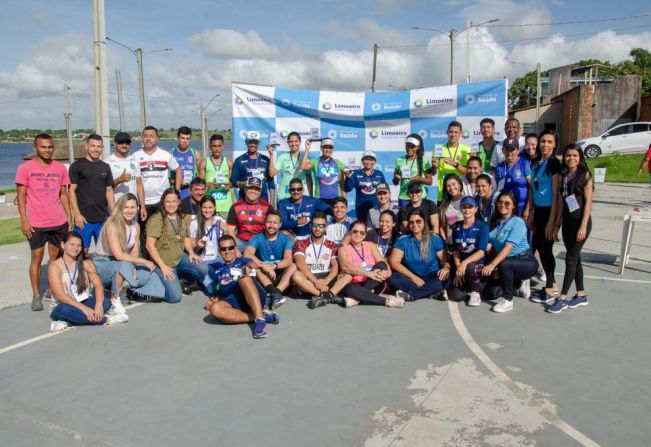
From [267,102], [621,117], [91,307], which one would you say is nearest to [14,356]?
→ [91,307]

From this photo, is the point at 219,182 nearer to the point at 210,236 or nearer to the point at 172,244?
the point at 210,236

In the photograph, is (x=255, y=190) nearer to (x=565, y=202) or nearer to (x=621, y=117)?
(x=565, y=202)

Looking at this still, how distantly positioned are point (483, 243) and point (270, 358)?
293 cm

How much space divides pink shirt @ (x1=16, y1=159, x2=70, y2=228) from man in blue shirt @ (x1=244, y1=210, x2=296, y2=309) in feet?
7.10

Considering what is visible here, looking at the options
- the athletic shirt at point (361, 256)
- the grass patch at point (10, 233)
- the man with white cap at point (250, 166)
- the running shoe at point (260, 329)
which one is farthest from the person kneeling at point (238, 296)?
the grass patch at point (10, 233)

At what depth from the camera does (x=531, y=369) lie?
422 cm

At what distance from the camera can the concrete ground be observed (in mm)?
3328

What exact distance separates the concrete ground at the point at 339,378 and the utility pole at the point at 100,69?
13.8ft

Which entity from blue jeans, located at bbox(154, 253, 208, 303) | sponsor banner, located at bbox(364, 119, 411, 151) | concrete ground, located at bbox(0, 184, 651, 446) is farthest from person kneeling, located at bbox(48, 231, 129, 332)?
sponsor banner, located at bbox(364, 119, 411, 151)

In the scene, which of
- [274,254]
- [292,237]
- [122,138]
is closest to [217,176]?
[122,138]

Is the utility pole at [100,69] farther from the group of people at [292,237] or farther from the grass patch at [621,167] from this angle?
the grass patch at [621,167]

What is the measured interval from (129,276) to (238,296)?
135 cm

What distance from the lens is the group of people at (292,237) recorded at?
18.4 ft

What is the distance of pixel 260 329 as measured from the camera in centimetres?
501
